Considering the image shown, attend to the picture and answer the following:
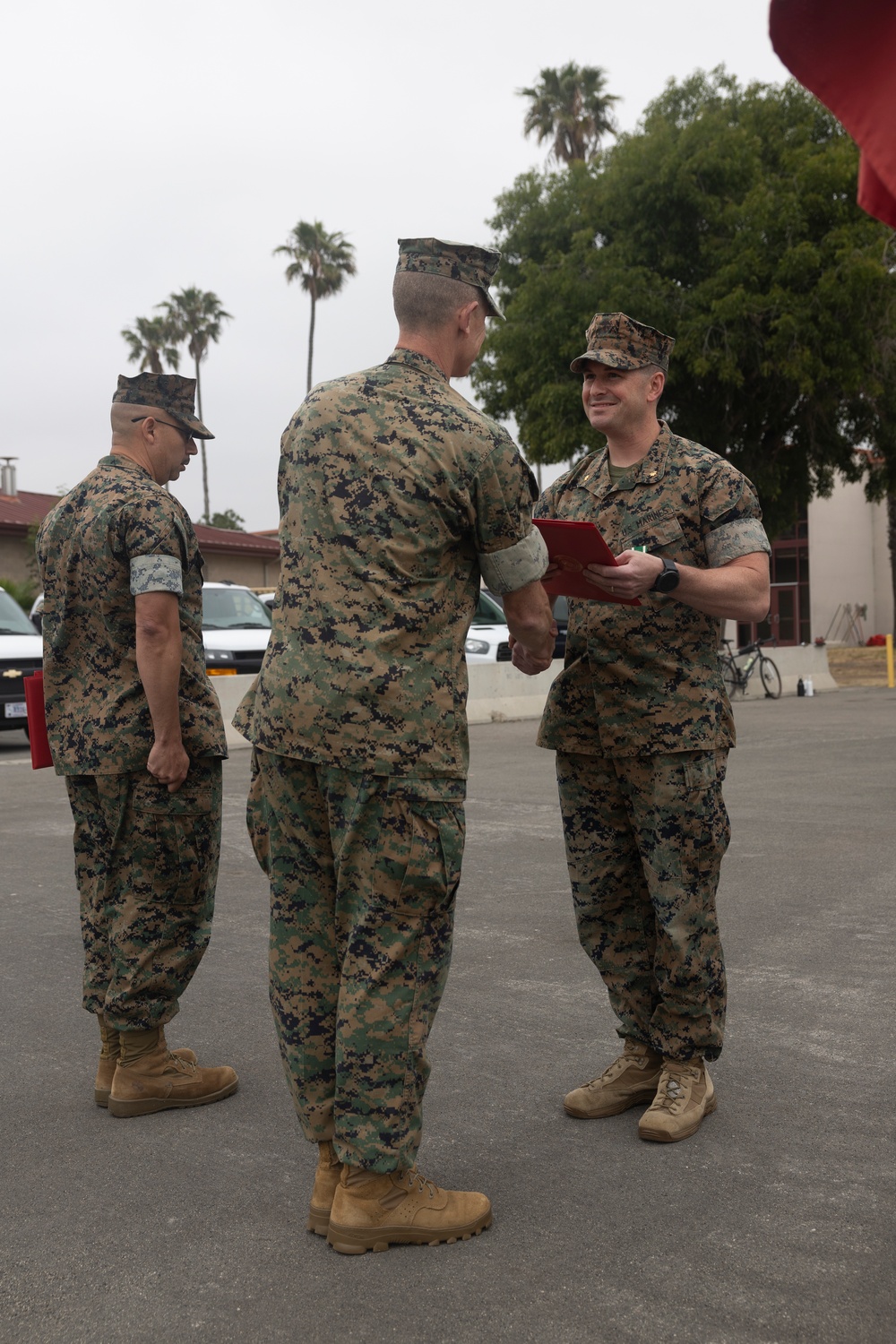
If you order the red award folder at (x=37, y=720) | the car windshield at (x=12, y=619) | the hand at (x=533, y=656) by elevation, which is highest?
the car windshield at (x=12, y=619)

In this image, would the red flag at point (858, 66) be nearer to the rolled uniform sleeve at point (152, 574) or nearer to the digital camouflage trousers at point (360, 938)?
the digital camouflage trousers at point (360, 938)

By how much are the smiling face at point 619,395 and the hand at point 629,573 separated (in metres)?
0.54

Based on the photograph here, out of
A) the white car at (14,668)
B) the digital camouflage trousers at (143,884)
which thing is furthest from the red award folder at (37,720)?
the white car at (14,668)

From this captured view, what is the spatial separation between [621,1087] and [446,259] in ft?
7.57

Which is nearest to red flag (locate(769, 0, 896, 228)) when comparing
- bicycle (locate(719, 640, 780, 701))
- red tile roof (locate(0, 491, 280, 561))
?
bicycle (locate(719, 640, 780, 701))

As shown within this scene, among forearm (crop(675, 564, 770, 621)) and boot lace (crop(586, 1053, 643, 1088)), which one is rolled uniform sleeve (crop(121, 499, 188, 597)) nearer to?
forearm (crop(675, 564, 770, 621))

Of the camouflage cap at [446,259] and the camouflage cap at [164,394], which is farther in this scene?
the camouflage cap at [164,394]

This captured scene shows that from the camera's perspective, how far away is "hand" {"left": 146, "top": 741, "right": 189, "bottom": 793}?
3.72 metres

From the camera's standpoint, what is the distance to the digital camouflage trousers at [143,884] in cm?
378

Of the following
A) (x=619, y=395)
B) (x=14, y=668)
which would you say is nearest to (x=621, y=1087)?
(x=619, y=395)

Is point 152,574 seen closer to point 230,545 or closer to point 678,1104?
point 678,1104

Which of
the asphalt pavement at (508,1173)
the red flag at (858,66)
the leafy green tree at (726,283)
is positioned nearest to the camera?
the red flag at (858,66)

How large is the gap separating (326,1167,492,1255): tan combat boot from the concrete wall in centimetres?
4501

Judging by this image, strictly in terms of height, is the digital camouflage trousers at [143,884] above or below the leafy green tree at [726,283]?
below
